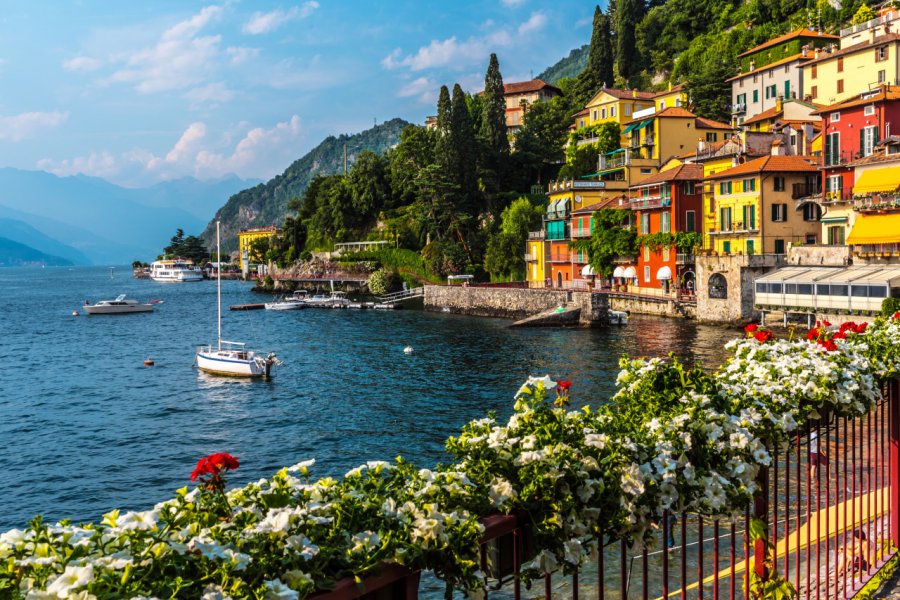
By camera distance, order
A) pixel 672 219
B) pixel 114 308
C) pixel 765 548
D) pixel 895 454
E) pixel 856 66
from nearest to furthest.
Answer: pixel 765 548 → pixel 895 454 → pixel 672 219 → pixel 856 66 → pixel 114 308

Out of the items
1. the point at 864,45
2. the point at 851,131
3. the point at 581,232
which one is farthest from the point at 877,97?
the point at 581,232

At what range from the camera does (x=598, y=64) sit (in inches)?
4171

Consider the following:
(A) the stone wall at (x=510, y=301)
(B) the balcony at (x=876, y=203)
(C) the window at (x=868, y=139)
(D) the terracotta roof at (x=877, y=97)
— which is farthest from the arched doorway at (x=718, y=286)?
(D) the terracotta roof at (x=877, y=97)

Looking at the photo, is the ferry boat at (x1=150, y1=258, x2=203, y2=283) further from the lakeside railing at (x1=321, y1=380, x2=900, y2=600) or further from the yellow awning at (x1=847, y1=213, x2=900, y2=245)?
the lakeside railing at (x1=321, y1=380, x2=900, y2=600)

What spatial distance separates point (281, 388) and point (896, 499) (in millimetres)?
33013

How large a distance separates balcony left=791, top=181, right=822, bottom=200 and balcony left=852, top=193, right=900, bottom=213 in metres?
6.69

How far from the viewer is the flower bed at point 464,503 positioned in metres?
2.46

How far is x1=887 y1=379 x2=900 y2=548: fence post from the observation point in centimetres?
668

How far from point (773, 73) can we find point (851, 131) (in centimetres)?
3015

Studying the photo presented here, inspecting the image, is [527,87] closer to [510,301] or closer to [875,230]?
[510,301]

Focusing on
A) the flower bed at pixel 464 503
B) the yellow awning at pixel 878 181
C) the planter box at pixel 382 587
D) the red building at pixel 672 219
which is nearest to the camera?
the flower bed at pixel 464 503

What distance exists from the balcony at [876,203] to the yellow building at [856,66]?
17.3 metres

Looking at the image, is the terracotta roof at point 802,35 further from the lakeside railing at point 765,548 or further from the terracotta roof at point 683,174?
the lakeside railing at point 765,548

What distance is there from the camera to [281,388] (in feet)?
122
